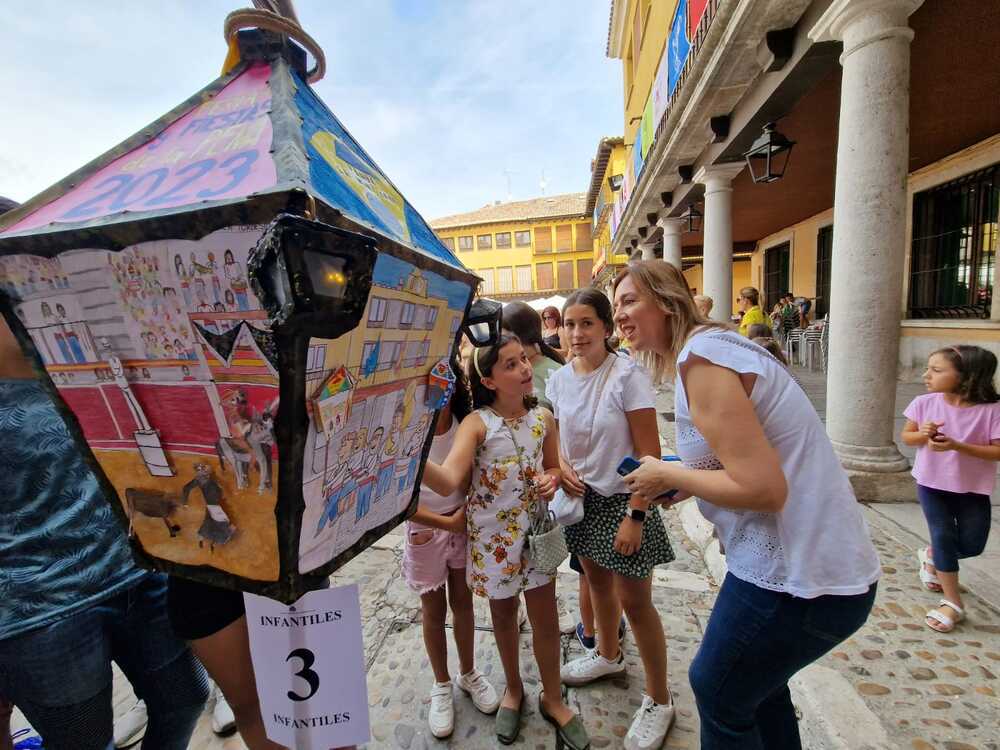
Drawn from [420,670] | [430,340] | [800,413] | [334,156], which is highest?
[334,156]

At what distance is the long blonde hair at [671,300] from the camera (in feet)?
4.50

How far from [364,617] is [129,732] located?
1.04 m

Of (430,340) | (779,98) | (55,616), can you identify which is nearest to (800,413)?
(430,340)

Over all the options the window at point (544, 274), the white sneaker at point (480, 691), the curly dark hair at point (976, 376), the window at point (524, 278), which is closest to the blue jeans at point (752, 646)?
the white sneaker at point (480, 691)

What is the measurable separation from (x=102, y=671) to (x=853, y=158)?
473 centimetres

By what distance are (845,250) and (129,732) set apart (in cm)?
497

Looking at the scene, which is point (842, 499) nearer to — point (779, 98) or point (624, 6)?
point (779, 98)

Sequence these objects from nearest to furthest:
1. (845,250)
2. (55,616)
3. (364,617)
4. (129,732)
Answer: (55,616), (129,732), (364,617), (845,250)

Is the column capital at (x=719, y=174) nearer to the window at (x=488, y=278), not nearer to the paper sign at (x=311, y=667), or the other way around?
the paper sign at (x=311, y=667)

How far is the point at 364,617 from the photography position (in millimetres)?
2629

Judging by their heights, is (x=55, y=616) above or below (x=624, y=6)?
below

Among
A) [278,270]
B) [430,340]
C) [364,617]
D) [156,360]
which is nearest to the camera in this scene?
[278,270]

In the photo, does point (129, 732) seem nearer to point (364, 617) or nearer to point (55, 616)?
point (364, 617)

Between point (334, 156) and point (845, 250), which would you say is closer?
point (334, 156)
